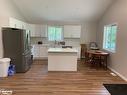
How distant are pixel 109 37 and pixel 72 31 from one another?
7.49ft

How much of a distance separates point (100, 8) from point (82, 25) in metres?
2.17

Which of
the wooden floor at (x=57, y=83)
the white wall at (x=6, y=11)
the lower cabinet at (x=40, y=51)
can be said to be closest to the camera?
the wooden floor at (x=57, y=83)

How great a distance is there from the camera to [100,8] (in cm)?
712

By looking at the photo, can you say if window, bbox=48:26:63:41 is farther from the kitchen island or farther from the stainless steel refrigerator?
the stainless steel refrigerator

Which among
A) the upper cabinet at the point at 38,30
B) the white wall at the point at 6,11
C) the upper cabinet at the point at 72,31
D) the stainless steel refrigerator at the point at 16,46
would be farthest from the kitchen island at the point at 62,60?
the upper cabinet at the point at 38,30

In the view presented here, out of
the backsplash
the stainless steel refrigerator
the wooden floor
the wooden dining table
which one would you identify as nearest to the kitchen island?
the wooden floor

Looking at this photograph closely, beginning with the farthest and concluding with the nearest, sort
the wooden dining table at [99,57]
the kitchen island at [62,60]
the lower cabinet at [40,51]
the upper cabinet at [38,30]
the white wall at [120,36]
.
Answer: the upper cabinet at [38,30], the lower cabinet at [40,51], the wooden dining table at [99,57], the kitchen island at [62,60], the white wall at [120,36]

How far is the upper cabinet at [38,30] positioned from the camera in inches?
341

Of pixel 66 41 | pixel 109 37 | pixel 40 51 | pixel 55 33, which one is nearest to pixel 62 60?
pixel 109 37

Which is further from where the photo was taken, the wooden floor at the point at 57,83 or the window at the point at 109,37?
the window at the point at 109,37

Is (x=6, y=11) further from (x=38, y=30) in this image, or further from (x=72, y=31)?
(x=72, y=31)

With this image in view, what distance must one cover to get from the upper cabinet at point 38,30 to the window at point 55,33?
0.41 meters

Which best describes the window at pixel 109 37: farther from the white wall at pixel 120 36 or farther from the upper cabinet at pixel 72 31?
the upper cabinet at pixel 72 31

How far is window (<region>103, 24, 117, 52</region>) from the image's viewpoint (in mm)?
6611
